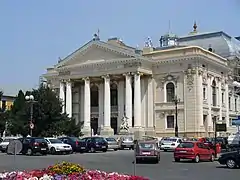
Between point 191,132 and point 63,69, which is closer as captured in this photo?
point 191,132

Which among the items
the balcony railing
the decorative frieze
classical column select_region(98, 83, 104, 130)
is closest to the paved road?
the decorative frieze

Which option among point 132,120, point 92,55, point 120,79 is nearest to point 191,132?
point 132,120

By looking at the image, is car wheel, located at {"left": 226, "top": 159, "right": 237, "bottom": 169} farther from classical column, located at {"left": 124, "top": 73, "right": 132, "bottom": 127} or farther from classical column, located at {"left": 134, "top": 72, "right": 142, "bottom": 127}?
classical column, located at {"left": 124, "top": 73, "right": 132, "bottom": 127}

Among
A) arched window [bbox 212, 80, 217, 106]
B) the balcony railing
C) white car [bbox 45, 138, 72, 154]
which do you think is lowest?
white car [bbox 45, 138, 72, 154]

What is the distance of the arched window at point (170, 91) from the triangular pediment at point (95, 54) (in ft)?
23.9

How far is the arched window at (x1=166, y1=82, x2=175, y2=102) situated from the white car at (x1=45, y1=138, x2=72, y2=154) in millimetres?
32008

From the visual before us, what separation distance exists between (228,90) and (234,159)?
2178 inches

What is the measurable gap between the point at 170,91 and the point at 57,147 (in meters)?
33.9

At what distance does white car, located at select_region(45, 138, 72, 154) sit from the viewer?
3988 centimetres

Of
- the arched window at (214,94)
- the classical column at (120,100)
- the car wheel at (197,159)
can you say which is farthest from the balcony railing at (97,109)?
the car wheel at (197,159)

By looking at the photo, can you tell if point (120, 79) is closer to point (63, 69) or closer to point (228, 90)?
point (63, 69)

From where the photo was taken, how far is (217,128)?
35.6 m

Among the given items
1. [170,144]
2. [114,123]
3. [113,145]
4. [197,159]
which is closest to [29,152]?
[113,145]

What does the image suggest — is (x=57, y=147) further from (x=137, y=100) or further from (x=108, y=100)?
(x=108, y=100)
